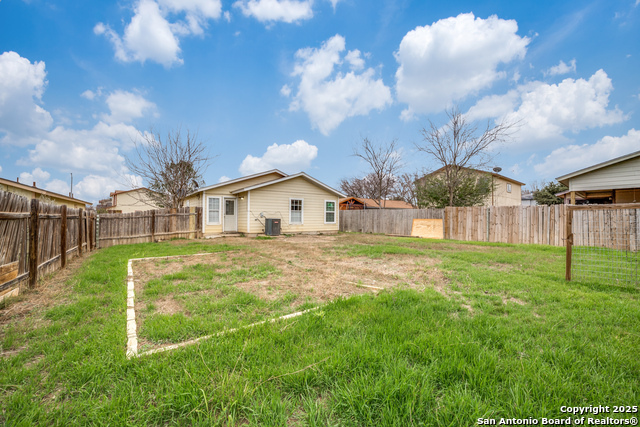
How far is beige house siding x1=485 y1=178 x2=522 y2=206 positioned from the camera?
A: 27547 millimetres

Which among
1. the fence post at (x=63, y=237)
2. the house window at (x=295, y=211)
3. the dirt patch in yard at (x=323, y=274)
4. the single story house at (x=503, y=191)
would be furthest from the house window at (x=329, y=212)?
the single story house at (x=503, y=191)

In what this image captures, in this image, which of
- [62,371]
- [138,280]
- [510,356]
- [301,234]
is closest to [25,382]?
[62,371]

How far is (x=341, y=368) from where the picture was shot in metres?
1.83

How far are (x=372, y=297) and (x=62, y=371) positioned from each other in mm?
3130

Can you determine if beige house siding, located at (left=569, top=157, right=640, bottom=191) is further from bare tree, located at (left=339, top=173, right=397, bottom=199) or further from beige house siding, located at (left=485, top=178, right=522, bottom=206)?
bare tree, located at (left=339, top=173, right=397, bottom=199)

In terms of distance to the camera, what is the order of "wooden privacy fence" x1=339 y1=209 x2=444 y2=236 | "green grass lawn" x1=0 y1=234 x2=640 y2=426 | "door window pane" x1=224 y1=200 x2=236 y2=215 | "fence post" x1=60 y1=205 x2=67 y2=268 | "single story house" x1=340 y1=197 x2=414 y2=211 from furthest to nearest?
"single story house" x1=340 y1=197 x2=414 y2=211 → "door window pane" x1=224 y1=200 x2=236 y2=215 → "wooden privacy fence" x1=339 y1=209 x2=444 y2=236 → "fence post" x1=60 y1=205 x2=67 y2=268 → "green grass lawn" x1=0 y1=234 x2=640 y2=426

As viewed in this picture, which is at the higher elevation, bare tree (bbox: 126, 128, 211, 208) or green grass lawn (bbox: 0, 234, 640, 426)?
bare tree (bbox: 126, 128, 211, 208)

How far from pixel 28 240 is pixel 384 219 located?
15917mm

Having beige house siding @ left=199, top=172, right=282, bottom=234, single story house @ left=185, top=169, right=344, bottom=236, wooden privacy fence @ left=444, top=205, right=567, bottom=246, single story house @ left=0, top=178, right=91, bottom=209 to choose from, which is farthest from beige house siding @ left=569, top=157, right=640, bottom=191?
single story house @ left=0, top=178, right=91, bottom=209

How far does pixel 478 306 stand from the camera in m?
3.22

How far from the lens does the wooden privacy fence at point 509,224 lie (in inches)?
398

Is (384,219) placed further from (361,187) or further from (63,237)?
(361,187)

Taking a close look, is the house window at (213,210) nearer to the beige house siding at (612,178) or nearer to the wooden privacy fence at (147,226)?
the wooden privacy fence at (147,226)

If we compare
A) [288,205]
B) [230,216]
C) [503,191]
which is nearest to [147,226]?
[230,216]
